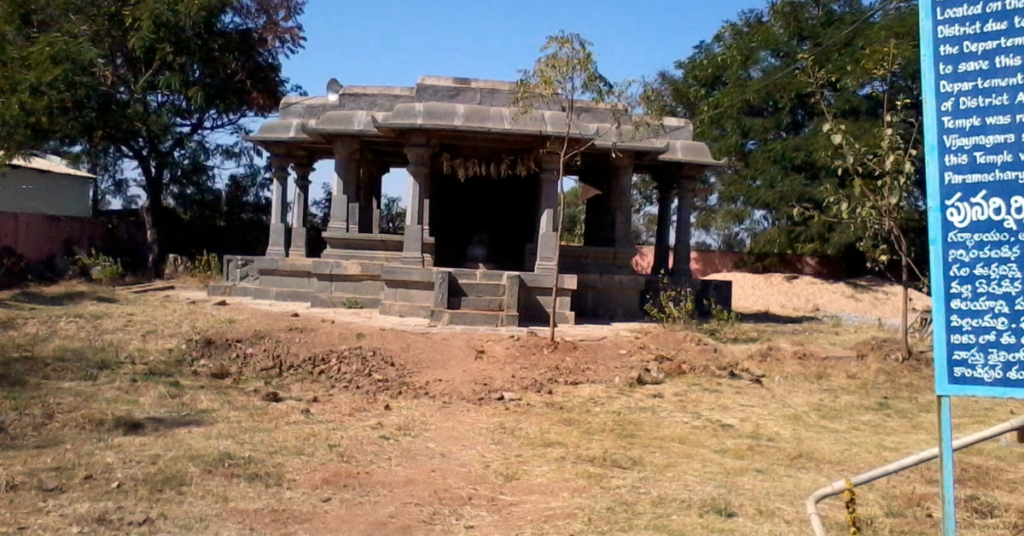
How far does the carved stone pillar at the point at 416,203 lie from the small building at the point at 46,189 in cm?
1575

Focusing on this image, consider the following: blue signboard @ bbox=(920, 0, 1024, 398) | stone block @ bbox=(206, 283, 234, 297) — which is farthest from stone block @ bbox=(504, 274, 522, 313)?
blue signboard @ bbox=(920, 0, 1024, 398)

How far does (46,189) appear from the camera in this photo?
28.1 meters

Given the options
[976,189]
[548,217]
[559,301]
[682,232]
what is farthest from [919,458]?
[682,232]

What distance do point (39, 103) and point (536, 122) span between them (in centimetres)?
1238

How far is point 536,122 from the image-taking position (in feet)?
47.4

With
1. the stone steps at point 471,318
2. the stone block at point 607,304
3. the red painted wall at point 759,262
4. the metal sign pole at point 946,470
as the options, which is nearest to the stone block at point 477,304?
the stone steps at point 471,318

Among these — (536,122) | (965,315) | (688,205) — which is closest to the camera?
(965,315)

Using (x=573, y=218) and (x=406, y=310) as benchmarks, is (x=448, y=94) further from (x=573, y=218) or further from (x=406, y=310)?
(x=573, y=218)

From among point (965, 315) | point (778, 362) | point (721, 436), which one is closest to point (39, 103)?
point (778, 362)

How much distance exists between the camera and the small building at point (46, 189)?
2655cm

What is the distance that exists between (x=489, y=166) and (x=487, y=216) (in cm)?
301

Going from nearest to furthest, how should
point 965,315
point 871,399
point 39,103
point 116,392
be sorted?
1. point 965,315
2. point 116,392
3. point 871,399
4. point 39,103

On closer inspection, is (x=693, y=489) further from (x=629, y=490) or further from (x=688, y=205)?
(x=688, y=205)

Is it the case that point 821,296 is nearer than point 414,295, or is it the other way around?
point 414,295
